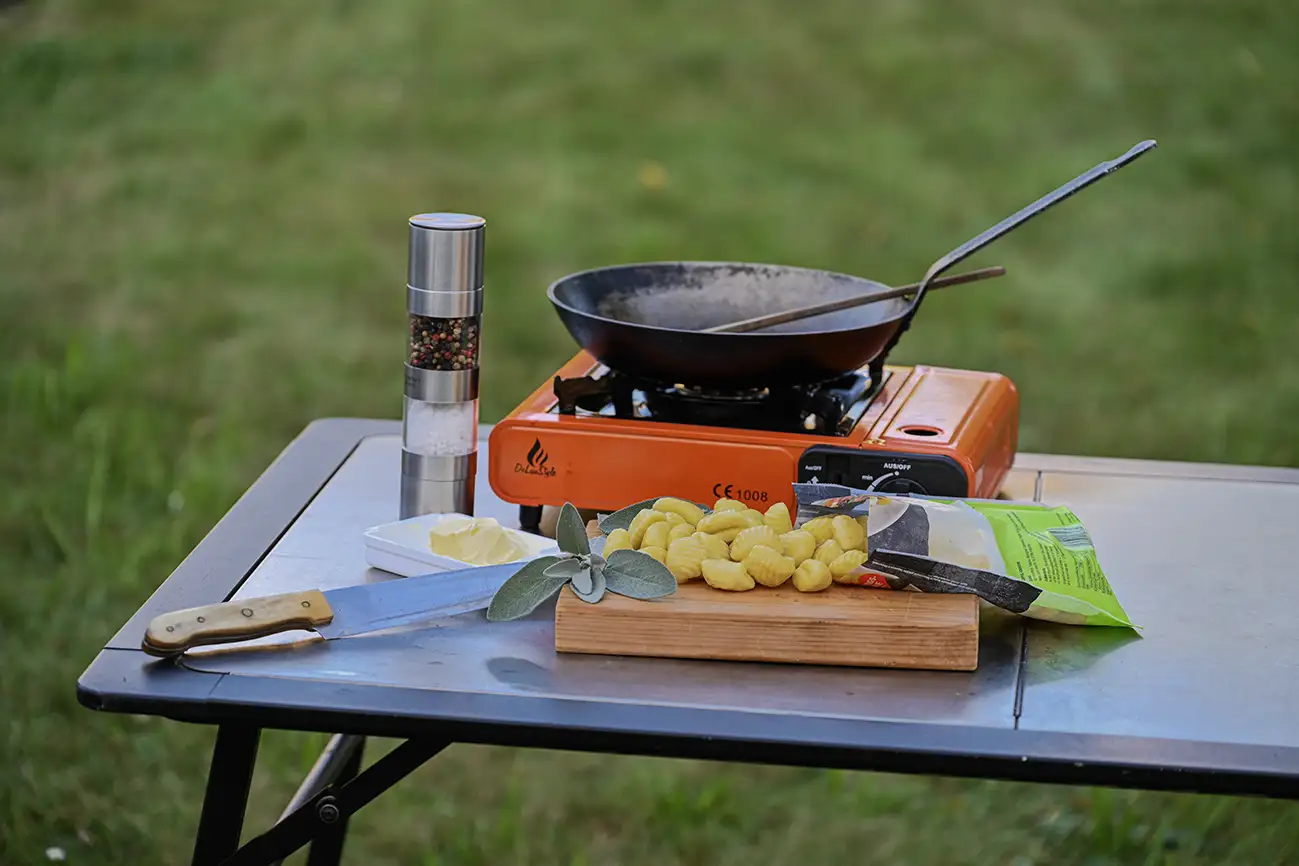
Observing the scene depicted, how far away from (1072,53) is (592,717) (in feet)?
14.6

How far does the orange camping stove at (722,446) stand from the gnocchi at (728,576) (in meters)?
0.26

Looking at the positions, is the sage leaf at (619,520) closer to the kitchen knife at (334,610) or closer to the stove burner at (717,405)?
the kitchen knife at (334,610)

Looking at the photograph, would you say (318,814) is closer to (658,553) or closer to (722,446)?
(658,553)

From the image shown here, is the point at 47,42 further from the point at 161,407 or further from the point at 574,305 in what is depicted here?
the point at 574,305

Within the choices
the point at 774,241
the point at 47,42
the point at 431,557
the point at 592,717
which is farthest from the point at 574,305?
the point at 47,42

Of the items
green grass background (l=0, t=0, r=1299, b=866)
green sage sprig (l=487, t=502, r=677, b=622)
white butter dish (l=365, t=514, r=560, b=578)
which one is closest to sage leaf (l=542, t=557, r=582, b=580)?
green sage sprig (l=487, t=502, r=677, b=622)

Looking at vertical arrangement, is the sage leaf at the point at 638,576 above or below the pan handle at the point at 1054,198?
below

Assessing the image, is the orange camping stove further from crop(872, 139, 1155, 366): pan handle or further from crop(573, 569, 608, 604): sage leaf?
crop(573, 569, 608, 604): sage leaf

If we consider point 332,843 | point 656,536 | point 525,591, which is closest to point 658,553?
point 656,536

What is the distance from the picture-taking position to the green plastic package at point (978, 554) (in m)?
1.46

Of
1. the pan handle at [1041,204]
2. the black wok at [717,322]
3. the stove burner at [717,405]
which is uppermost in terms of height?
the pan handle at [1041,204]

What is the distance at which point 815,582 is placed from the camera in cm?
145

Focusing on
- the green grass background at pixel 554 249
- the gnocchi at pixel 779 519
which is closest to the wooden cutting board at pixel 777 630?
the gnocchi at pixel 779 519

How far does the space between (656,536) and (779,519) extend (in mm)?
126
